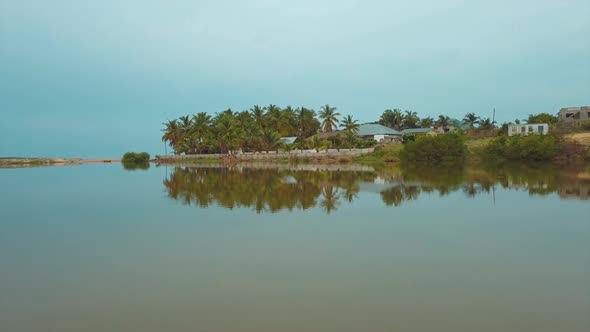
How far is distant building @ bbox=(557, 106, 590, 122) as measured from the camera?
5492cm

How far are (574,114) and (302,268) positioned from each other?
60.2 meters

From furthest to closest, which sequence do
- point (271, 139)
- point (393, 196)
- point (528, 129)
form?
point (271, 139), point (528, 129), point (393, 196)

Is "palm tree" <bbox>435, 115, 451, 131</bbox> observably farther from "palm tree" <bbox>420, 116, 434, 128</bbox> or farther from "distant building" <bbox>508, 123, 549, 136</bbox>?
"distant building" <bbox>508, 123, 549, 136</bbox>

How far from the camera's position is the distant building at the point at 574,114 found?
54916 millimetres

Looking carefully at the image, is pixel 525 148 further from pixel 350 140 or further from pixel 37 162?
pixel 37 162

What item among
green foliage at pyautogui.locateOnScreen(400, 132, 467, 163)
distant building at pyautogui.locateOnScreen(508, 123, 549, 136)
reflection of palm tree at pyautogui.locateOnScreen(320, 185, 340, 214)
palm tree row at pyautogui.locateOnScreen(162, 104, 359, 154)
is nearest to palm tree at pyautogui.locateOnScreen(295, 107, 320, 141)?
palm tree row at pyautogui.locateOnScreen(162, 104, 359, 154)

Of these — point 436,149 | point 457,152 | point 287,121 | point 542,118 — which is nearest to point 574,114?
point 542,118

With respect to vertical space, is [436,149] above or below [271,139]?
below

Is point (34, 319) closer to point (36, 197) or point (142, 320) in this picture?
point (142, 320)

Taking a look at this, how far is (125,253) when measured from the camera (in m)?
9.71

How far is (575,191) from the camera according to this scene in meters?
19.0

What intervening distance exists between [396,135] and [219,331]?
64.3 m

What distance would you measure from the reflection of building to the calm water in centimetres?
189

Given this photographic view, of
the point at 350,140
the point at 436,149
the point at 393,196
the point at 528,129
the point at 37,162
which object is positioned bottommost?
the point at 393,196
